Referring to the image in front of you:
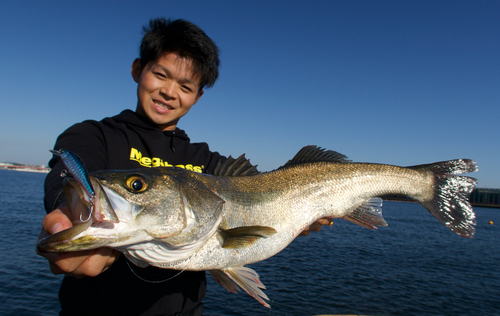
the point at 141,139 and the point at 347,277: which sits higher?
the point at 141,139

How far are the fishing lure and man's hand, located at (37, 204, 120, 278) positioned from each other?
0.13 m

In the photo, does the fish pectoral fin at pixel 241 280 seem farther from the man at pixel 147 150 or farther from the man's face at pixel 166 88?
the man's face at pixel 166 88

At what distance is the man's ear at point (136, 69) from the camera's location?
3637mm

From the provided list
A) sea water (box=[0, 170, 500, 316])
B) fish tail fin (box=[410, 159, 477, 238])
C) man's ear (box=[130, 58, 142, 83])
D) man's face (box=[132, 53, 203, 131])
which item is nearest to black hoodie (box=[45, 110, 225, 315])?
man's face (box=[132, 53, 203, 131])

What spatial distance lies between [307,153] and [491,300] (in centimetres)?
1565

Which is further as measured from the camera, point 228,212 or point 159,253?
point 228,212

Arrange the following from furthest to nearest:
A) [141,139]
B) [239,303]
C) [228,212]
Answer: [239,303] < [141,139] < [228,212]

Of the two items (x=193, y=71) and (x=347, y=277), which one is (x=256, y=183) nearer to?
(x=193, y=71)

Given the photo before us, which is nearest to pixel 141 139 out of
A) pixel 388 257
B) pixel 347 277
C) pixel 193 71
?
pixel 193 71

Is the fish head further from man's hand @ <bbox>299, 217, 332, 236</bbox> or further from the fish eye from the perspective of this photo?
man's hand @ <bbox>299, 217, 332, 236</bbox>

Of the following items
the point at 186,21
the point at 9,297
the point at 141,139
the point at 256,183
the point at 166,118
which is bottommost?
the point at 9,297

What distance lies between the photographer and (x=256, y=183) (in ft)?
9.93

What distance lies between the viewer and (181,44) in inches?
136

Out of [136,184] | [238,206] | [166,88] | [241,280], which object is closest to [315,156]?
[238,206]
